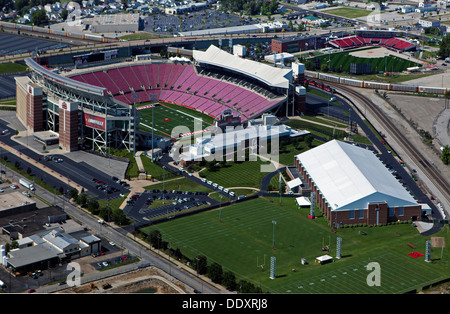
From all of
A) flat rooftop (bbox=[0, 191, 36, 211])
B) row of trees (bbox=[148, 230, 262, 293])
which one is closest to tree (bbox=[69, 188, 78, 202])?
flat rooftop (bbox=[0, 191, 36, 211])

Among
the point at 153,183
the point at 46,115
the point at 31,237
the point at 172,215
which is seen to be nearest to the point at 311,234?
the point at 172,215

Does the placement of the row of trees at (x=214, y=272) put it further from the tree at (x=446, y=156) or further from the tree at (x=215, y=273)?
the tree at (x=446, y=156)

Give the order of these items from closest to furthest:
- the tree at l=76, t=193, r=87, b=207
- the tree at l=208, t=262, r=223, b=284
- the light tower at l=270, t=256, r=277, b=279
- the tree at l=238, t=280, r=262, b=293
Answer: the tree at l=238, t=280, r=262, b=293 → the tree at l=208, t=262, r=223, b=284 → the light tower at l=270, t=256, r=277, b=279 → the tree at l=76, t=193, r=87, b=207

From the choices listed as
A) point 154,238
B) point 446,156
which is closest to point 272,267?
point 154,238

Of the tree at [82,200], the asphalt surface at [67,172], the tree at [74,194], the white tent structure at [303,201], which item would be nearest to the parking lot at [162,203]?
the asphalt surface at [67,172]

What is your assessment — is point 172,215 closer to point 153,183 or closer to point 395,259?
point 153,183

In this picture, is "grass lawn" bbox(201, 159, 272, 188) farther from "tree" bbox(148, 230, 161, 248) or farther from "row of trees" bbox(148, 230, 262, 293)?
"row of trees" bbox(148, 230, 262, 293)

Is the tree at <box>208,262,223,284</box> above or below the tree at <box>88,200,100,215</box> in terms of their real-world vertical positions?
below

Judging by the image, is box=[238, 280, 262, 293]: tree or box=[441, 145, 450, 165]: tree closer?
box=[238, 280, 262, 293]: tree
